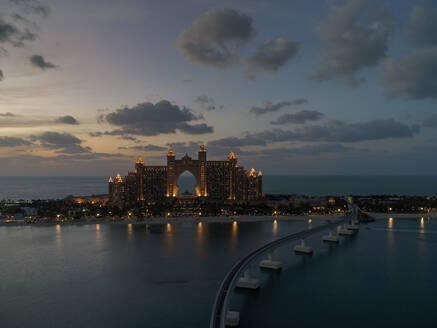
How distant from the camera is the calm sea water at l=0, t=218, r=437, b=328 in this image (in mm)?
28062

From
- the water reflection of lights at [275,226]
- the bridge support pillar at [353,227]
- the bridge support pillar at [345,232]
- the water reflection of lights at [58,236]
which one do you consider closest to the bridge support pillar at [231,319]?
the water reflection of lights at [58,236]

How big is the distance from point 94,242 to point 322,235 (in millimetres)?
39934

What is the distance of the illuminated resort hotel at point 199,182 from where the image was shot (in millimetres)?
100250

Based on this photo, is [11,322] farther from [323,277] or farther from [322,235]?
[322,235]

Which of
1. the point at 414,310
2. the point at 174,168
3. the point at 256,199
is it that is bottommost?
the point at 414,310

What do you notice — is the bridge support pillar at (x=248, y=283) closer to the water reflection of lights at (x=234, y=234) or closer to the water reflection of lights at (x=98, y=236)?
the water reflection of lights at (x=234, y=234)

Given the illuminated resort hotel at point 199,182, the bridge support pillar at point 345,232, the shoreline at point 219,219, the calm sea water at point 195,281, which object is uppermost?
the illuminated resort hotel at point 199,182

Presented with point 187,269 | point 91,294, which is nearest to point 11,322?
point 91,294

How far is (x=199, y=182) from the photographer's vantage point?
332 feet

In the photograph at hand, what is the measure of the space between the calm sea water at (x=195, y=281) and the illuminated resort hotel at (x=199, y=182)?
128ft

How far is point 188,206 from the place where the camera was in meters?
91.9

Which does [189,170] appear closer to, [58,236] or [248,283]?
[58,236]

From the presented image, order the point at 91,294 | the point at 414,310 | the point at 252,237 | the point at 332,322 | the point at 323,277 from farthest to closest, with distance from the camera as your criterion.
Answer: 1. the point at 252,237
2. the point at 323,277
3. the point at 91,294
4. the point at 414,310
5. the point at 332,322

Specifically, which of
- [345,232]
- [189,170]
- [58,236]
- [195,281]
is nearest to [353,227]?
[345,232]
